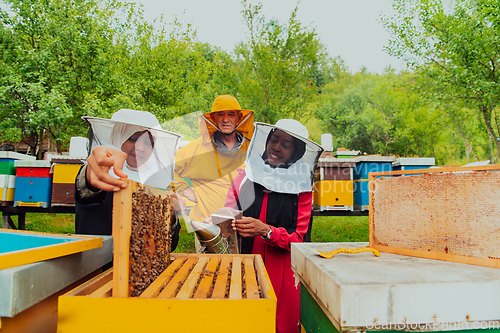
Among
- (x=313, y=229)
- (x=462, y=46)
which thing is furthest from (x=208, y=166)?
(x=462, y=46)

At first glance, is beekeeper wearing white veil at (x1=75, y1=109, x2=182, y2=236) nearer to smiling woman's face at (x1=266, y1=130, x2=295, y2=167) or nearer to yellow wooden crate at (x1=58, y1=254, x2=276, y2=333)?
smiling woman's face at (x1=266, y1=130, x2=295, y2=167)

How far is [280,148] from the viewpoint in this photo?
2400 mm

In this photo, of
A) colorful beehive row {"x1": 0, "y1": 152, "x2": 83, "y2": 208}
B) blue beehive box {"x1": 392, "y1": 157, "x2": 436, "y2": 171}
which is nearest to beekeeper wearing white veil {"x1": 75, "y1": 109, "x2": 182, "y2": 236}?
colorful beehive row {"x1": 0, "y1": 152, "x2": 83, "y2": 208}

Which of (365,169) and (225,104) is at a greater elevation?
(225,104)

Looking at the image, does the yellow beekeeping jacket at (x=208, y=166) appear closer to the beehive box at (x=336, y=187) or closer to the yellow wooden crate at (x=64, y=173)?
the beehive box at (x=336, y=187)

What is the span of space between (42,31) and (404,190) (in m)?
12.2

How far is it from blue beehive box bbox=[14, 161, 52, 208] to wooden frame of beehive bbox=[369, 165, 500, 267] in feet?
18.7

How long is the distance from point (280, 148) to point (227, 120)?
923mm

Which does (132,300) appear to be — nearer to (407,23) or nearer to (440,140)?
(407,23)

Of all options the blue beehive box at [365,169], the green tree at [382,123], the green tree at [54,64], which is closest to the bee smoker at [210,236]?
the blue beehive box at [365,169]

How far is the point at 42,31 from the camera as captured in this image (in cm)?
962

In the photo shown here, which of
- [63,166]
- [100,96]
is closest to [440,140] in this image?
[100,96]

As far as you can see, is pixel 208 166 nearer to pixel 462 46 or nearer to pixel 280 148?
pixel 280 148

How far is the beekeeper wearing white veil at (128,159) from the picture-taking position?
1.83 metres
